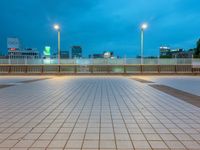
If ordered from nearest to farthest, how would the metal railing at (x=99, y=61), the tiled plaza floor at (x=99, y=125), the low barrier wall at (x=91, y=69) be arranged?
1. the tiled plaza floor at (x=99, y=125)
2. the low barrier wall at (x=91, y=69)
3. the metal railing at (x=99, y=61)

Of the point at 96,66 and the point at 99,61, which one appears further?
the point at 99,61

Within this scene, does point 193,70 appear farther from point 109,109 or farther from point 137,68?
point 109,109

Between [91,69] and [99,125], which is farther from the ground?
[91,69]

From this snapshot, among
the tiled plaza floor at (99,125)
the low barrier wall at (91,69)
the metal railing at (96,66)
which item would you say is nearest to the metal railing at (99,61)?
the metal railing at (96,66)

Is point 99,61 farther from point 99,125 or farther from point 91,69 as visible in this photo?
point 99,125

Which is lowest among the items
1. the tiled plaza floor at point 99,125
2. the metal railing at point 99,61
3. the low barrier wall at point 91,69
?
the tiled plaza floor at point 99,125

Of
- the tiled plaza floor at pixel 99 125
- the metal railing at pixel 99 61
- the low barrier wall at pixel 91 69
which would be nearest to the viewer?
the tiled plaza floor at pixel 99 125

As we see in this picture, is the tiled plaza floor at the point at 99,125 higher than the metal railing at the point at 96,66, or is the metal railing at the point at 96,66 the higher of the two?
the metal railing at the point at 96,66

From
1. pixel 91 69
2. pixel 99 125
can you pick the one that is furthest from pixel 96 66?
pixel 99 125

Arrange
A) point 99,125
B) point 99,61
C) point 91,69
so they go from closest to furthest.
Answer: point 99,125 → point 91,69 → point 99,61

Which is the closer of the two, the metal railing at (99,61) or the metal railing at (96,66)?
the metal railing at (96,66)

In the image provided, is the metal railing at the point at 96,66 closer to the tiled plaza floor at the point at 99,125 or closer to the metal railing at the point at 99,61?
the metal railing at the point at 99,61

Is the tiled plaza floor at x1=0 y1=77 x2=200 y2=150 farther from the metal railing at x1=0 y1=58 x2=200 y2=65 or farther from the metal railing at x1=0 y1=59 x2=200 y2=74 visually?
the metal railing at x1=0 y1=58 x2=200 y2=65

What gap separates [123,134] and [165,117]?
201 cm
